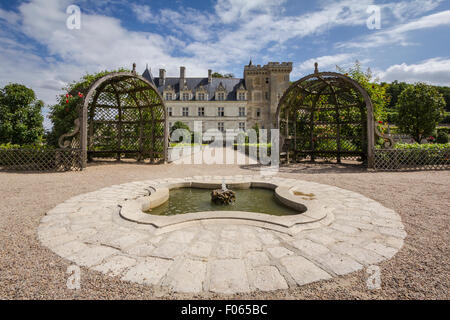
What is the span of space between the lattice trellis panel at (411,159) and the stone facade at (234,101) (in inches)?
1256

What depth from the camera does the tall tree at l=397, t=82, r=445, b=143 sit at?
1905 centimetres

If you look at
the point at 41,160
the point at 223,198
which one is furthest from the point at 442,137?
the point at 41,160

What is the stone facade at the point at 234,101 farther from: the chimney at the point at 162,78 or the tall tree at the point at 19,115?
the tall tree at the point at 19,115

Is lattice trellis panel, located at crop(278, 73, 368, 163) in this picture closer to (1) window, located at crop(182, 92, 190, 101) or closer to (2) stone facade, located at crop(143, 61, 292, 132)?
(2) stone facade, located at crop(143, 61, 292, 132)

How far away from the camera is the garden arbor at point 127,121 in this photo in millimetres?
11609

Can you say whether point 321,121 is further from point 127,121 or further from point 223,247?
point 223,247

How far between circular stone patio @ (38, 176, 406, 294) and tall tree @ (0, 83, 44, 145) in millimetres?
15109

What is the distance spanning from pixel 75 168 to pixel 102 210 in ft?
20.7

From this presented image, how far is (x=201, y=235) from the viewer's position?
306 cm

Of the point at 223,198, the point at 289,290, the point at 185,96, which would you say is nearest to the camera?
the point at 289,290

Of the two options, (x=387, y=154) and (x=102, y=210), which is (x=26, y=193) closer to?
(x=102, y=210)

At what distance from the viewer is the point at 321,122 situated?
1220 centimetres

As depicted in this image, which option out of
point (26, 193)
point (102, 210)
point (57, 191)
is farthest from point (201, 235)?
point (26, 193)

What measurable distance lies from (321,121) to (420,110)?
1347 cm
